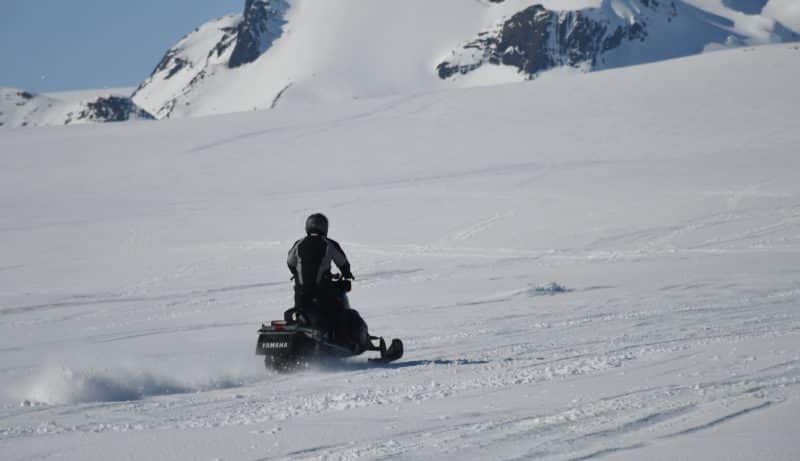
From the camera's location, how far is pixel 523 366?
940 cm

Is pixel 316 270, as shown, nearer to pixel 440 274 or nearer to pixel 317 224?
pixel 317 224

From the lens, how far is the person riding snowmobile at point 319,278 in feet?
33.1

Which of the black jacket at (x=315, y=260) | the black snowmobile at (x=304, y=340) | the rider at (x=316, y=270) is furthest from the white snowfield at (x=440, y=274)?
the black jacket at (x=315, y=260)

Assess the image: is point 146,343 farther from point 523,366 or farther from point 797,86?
point 797,86

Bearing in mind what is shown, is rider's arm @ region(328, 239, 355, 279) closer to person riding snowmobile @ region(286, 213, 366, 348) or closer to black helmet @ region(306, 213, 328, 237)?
person riding snowmobile @ region(286, 213, 366, 348)

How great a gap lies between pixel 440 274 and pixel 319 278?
10268 mm

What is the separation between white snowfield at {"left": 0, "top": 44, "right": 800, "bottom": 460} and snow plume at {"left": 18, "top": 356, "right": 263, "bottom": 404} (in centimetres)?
3

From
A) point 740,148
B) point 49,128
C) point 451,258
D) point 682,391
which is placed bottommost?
point 682,391

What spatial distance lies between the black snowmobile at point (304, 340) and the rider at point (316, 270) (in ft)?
0.14

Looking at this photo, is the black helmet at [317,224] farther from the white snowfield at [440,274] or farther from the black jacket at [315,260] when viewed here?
the white snowfield at [440,274]

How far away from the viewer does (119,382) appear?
8.97m

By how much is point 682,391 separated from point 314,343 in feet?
11.8

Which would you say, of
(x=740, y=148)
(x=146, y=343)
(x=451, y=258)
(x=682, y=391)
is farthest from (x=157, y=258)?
(x=740, y=148)

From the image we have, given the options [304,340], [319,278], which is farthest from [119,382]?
[319,278]
